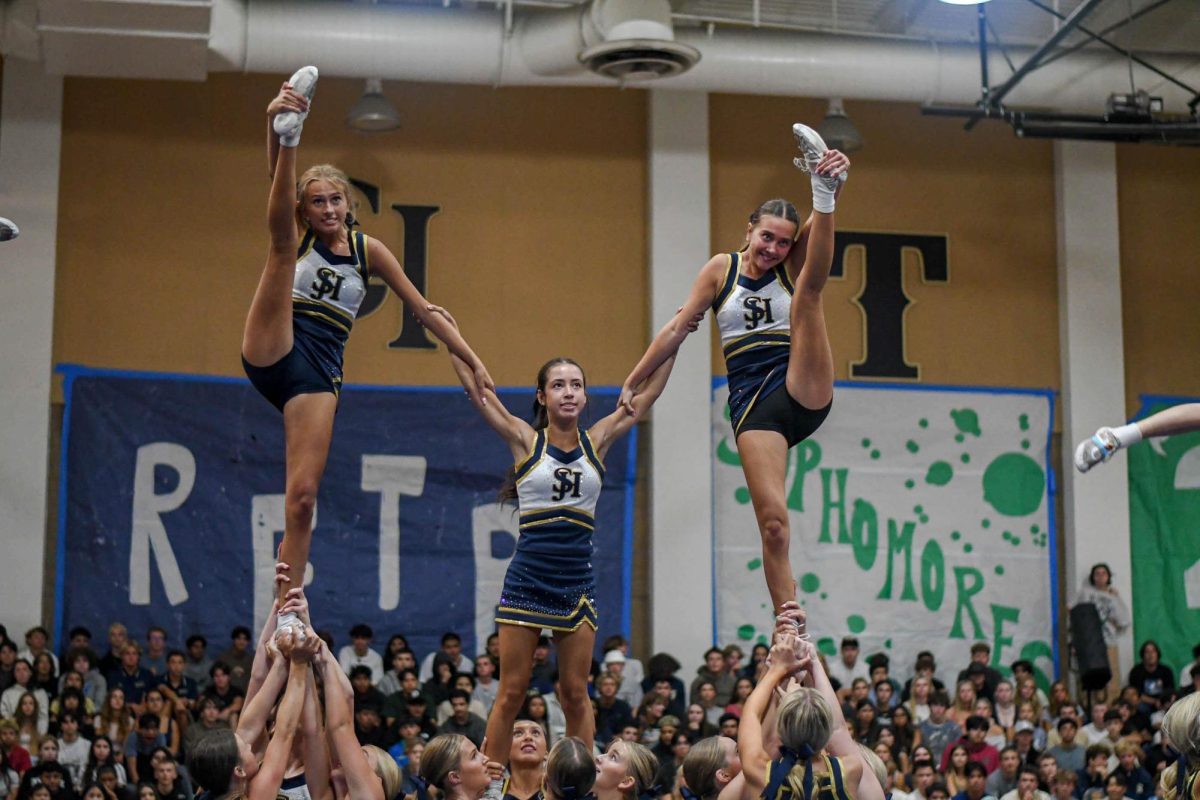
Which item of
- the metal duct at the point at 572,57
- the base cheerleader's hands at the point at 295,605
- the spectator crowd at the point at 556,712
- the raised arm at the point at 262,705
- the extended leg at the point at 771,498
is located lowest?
the spectator crowd at the point at 556,712

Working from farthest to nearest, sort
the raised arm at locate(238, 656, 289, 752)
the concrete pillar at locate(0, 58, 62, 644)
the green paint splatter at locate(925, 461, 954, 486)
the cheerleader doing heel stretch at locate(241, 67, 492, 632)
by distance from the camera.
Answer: the green paint splatter at locate(925, 461, 954, 486) < the concrete pillar at locate(0, 58, 62, 644) < the cheerleader doing heel stretch at locate(241, 67, 492, 632) < the raised arm at locate(238, 656, 289, 752)

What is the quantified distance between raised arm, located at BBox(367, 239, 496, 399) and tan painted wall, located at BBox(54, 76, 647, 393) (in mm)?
8550

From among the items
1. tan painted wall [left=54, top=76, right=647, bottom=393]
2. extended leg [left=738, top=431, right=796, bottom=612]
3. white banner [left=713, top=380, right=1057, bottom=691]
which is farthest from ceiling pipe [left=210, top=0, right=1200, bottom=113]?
extended leg [left=738, top=431, right=796, bottom=612]

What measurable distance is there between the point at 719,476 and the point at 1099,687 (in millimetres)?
4346

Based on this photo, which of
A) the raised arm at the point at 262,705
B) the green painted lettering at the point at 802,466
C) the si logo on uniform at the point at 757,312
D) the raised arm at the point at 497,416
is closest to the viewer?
the raised arm at the point at 262,705

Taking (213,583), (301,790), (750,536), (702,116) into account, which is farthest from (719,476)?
(301,790)

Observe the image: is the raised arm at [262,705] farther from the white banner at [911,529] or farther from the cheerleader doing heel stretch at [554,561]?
the white banner at [911,529]

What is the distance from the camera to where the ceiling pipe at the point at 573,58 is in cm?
1432

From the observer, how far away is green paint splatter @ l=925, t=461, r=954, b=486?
1652 cm

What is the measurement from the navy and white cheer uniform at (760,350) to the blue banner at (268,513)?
8.70 metres

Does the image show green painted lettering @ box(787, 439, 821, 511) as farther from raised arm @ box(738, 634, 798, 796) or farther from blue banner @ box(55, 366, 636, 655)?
raised arm @ box(738, 634, 798, 796)

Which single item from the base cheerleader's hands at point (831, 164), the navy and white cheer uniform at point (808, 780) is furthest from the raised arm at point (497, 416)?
the navy and white cheer uniform at point (808, 780)

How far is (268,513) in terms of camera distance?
49.4 ft

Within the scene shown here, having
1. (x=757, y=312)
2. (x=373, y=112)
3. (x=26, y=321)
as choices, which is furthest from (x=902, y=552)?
(x=757, y=312)
